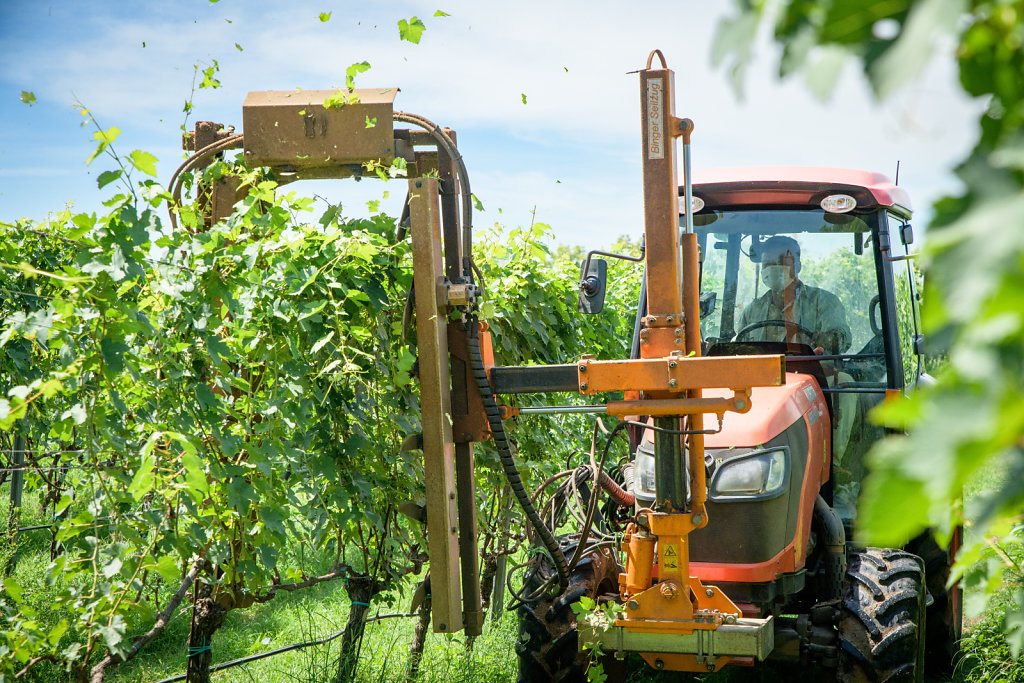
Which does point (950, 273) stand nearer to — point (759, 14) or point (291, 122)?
point (759, 14)

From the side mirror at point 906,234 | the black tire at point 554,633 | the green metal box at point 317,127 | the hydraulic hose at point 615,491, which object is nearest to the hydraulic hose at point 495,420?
the hydraulic hose at point 615,491

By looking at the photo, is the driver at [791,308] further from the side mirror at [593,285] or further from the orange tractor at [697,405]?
the side mirror at [593,285]

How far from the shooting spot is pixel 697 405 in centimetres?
278

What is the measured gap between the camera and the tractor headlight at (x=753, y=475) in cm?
342

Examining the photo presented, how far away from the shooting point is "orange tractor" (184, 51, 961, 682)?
9.65 feet

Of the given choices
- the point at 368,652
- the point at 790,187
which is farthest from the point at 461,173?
the point at 368,652

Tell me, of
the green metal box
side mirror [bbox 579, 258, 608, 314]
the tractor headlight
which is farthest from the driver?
the green metal box

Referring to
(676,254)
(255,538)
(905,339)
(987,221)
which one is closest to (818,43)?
(987,221)

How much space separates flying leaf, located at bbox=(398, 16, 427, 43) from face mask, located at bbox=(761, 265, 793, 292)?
77.1 inches

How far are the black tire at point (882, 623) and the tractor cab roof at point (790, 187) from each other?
1563mm

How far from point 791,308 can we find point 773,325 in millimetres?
109

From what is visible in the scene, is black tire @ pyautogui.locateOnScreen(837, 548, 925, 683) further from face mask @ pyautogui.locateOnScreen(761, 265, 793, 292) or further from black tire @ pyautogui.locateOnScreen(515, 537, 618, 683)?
face mask @ pyautogui.locateOnScreen(761, 265, 793, 292)

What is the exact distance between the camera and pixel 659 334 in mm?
2947

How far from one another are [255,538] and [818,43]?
2.47m
